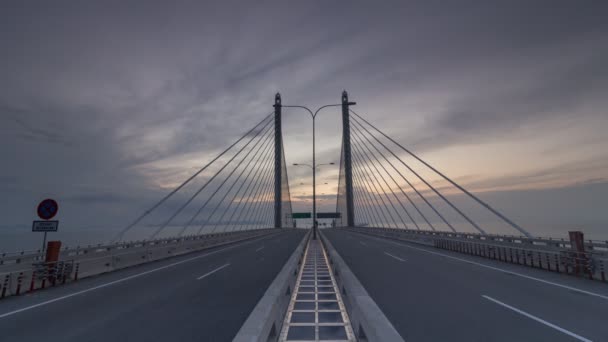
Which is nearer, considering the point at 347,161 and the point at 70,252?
Result: the point at 70,252

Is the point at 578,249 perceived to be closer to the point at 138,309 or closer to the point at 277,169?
the point at 138,309

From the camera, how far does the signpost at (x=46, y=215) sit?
12031 millimetres

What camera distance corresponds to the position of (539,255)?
1480 cm

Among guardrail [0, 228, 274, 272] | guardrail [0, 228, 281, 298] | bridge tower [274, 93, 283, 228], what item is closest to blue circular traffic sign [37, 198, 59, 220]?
guardrail [0, 228, 274, 272]

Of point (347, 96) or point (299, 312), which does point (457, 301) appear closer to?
point (299, 312)

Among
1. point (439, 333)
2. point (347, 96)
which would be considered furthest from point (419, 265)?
point (347, 96)

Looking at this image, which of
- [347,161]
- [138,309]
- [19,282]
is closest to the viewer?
[138,309]

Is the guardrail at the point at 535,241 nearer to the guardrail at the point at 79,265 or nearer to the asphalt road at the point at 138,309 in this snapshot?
the asphalt road at the point at 138,309

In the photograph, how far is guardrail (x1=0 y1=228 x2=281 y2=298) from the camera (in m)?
10.1

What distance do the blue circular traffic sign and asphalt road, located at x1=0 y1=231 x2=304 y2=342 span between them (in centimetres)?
293

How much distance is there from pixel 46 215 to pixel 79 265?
239 centimetres

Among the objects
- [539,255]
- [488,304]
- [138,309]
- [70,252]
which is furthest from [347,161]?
[138,309]

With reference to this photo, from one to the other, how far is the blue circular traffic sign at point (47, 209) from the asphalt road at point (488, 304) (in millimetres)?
12473

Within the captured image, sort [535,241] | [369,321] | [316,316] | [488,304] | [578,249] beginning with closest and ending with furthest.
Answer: [369,321] < [316,316] < [488,304] < [578,249] < [535,241]
